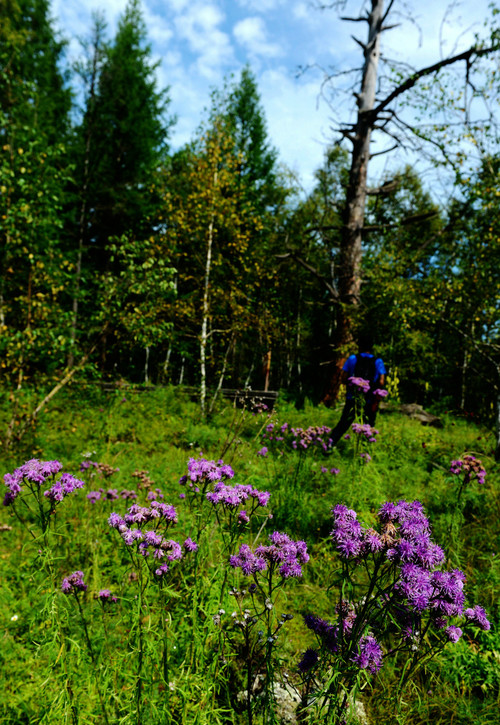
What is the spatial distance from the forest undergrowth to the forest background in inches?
109

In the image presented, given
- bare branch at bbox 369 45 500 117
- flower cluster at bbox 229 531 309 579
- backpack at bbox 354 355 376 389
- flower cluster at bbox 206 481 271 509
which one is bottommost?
flower cluster at bbox 229 531 309 579

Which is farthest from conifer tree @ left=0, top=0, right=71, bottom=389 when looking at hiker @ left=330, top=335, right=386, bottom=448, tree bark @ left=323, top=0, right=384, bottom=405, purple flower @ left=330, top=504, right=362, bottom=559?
tree bark @ left=323, top=0, right=384, bottom=405

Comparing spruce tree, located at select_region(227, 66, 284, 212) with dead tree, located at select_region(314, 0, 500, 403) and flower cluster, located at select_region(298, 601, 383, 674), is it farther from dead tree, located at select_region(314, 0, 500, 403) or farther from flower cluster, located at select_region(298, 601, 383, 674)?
flower cluster, located at select_region(298, 601, 383, 674)

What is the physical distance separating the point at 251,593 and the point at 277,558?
1.26 feet

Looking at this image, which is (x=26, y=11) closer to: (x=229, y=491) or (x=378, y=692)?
(x=229, y=491)

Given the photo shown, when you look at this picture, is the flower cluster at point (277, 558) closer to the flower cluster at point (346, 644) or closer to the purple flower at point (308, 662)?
the flower cluster at point (346, 644)

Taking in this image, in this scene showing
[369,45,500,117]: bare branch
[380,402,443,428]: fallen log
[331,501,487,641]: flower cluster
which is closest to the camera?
[331,501,487,641]: flower cluster

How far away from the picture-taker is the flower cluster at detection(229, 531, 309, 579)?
5.34 feet

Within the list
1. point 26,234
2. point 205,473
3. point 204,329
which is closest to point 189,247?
point 204,329

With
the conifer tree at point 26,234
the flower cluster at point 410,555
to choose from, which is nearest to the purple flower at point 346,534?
the flower cluster at point 410,555

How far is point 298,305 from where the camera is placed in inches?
789

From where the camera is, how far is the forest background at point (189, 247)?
19.7ft

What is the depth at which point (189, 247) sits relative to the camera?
12.2m

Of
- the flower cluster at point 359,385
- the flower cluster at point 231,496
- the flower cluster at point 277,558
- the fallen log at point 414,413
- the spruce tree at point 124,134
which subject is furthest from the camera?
the spruce tree at point 124,134
